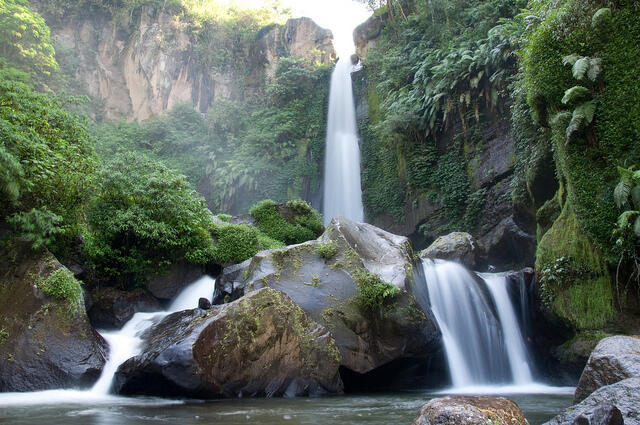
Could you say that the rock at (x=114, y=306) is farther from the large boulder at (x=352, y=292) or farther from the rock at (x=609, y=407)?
the rock at (x=609, y=407)

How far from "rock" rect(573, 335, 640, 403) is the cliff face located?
30.9 meters

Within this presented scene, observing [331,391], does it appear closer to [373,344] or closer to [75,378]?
[373,344]

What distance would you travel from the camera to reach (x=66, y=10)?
3422 cm

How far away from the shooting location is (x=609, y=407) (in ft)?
10.9

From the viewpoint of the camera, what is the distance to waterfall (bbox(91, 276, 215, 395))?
7992 mm

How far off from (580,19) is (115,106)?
33540 millimetres

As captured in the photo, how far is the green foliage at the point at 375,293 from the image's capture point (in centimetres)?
877

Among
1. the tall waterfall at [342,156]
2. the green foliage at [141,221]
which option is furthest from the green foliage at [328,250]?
the tall waterfall at [342,156]

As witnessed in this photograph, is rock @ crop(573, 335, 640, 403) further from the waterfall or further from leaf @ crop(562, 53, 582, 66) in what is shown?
the waterfall

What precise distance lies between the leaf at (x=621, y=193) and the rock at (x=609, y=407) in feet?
16.7

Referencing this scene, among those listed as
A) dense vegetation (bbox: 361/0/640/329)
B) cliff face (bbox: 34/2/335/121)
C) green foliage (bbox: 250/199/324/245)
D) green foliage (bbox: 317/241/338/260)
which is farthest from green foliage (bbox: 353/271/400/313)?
cliff face (bbox: 34/2/335/121)

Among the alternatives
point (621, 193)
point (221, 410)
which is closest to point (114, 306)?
point (221, 410)

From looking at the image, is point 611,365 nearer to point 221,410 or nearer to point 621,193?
point 621,193

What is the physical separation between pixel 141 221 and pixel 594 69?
11.1 m
